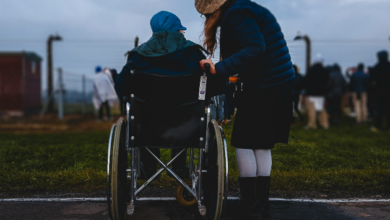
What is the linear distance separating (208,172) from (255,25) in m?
1.10

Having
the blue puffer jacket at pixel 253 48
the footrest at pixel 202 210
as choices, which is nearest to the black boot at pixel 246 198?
the footrest at pixel 202 210

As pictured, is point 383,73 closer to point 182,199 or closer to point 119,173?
point 182,199

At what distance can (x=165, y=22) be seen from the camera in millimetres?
3246

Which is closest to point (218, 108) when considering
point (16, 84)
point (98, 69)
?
point (98, 69)

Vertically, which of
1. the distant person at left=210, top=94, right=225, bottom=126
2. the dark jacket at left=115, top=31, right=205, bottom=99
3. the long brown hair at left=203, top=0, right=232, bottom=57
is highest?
the long brown hair at left=203, top=0, right=232, bottom=57

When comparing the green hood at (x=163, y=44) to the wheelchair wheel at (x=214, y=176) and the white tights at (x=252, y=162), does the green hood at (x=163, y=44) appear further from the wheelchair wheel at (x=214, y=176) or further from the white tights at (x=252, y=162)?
the white tights at (x=252, y=162)

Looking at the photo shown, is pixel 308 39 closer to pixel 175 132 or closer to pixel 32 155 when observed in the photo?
pixel 32 155

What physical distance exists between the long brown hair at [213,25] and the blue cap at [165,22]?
0.73ft

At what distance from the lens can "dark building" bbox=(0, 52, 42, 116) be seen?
673 inches

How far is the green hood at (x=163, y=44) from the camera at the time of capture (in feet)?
9.90

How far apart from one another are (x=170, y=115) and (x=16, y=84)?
15857mm

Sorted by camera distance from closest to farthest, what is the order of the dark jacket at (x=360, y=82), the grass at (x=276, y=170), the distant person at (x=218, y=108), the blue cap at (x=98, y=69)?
1. the distant person at (x=218, y=108)
2. the grass at (x=276, y=170)
3. the dark jacket at (x=360, y=82)
4. the blue cap at (x=98, y=69)

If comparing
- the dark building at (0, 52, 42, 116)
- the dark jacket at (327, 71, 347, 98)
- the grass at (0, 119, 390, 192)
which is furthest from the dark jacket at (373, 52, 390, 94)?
the dark building at (0, 52, 42, 116)

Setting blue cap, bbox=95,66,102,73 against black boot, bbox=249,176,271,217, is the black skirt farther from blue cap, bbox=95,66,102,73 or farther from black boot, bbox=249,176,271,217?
blue cap, bbox=95,66,102,73
